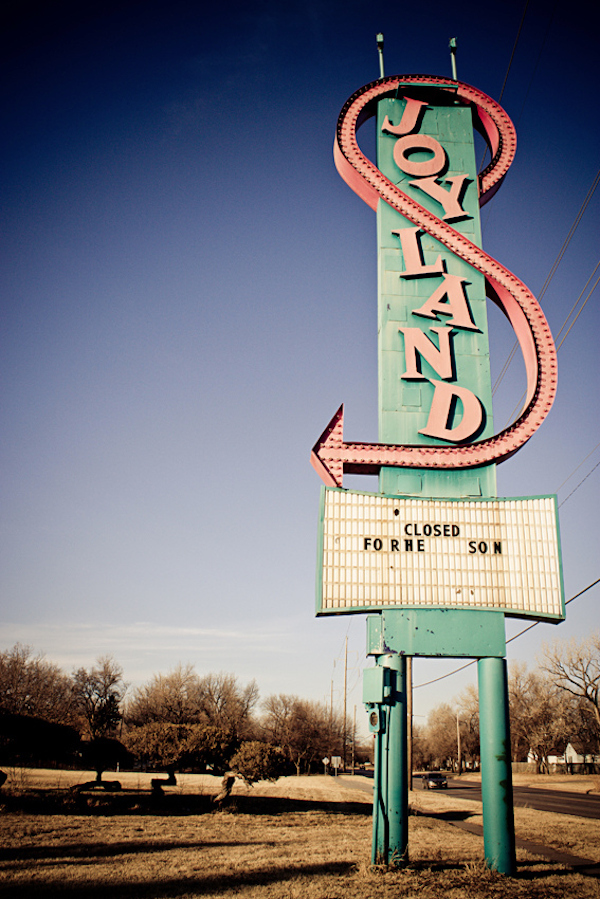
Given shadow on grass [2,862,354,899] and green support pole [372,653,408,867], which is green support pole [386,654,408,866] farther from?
shadow on grass [2,862,354,899]

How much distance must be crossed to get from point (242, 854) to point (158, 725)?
8399mm

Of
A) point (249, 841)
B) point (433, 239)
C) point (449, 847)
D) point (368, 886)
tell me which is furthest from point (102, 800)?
point (433, 239)

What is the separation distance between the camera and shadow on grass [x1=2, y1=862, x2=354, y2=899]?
24.5ft

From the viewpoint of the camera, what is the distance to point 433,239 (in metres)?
12.8

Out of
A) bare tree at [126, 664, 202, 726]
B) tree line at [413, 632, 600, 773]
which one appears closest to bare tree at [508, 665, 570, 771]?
tree line at [413, 632, 600, 773]

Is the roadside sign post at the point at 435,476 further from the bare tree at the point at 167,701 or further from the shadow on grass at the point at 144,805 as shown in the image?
the bare tree at the point at 167,701

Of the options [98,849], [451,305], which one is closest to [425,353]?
[451,305]

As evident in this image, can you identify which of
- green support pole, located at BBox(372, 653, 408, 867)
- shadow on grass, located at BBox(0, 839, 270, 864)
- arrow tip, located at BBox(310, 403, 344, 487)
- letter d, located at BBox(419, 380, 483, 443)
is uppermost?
letter d, located at BBox(419, 380, 483, 443)

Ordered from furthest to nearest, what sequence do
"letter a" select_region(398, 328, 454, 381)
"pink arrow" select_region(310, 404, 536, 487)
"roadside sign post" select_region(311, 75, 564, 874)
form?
1. "letter a" select_region(398, 328, 454, 381)
2. "pink arrow" select_region(310, 404, 536, 487)
3. "roadside sign post" select_region(311, 75, 564, 874)

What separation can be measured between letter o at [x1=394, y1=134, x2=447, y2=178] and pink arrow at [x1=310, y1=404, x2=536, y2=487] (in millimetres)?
A: 6589

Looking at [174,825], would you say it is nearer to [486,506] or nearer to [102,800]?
[102,800]

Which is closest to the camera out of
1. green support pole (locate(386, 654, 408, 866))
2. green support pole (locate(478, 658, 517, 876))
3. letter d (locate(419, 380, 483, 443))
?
green support pole (locate(478, 658, 517, 876))

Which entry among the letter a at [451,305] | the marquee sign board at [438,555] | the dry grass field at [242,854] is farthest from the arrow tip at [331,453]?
the dry grass field at [242,854]

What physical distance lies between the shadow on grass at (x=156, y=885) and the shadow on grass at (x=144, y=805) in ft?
27.9
